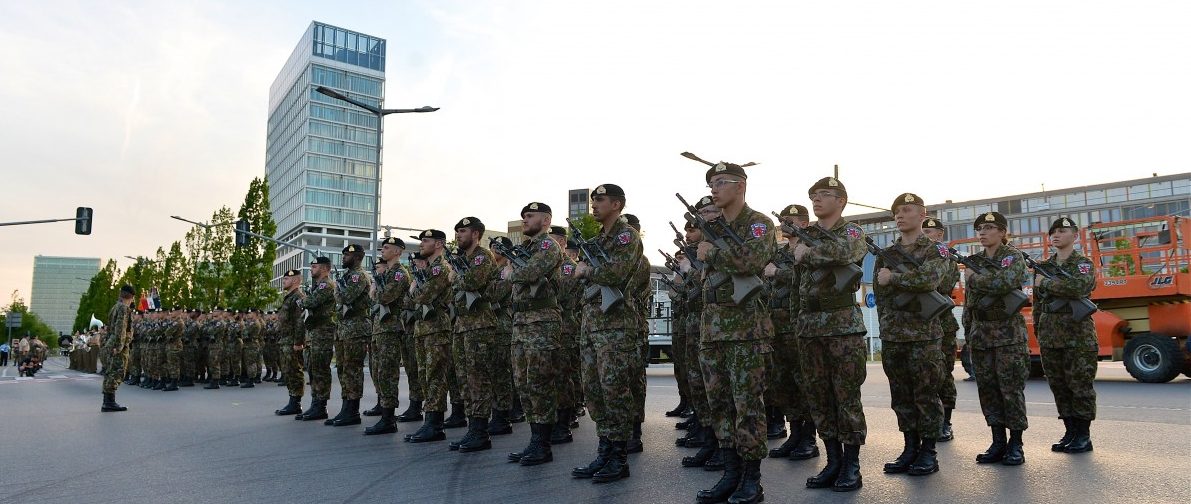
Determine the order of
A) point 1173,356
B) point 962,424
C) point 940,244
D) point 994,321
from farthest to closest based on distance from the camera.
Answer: point 1173,356
point 962,424
point 994,321
point 940,244

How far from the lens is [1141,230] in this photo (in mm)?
14031

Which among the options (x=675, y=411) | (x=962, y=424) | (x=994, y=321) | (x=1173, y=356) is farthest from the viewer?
(x=1173, y=356)

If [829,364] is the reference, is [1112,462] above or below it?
below

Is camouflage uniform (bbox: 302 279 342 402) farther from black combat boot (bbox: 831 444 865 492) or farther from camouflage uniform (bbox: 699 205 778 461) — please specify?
black combat boot (bbox: 831 444 865 492)

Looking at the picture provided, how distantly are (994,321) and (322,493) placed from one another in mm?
5235

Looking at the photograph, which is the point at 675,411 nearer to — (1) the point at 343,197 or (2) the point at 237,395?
(2) the point at 237,395

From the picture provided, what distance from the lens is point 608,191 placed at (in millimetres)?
5793

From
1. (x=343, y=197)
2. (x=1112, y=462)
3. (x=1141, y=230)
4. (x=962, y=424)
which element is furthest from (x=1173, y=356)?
(x=343, y=197)

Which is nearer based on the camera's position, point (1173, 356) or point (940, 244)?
point (940, 244)

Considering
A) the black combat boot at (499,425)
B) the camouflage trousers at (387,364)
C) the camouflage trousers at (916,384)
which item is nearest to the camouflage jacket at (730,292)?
the camouflage trousers at (916,384)

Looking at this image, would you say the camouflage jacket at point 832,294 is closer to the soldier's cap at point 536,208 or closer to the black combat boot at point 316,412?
the soldier's cap at point 536,208

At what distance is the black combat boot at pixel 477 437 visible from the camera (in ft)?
22.4

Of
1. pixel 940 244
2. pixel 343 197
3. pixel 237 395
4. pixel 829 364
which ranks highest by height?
pixel 343 197

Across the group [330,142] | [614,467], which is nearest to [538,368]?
[614,467]
